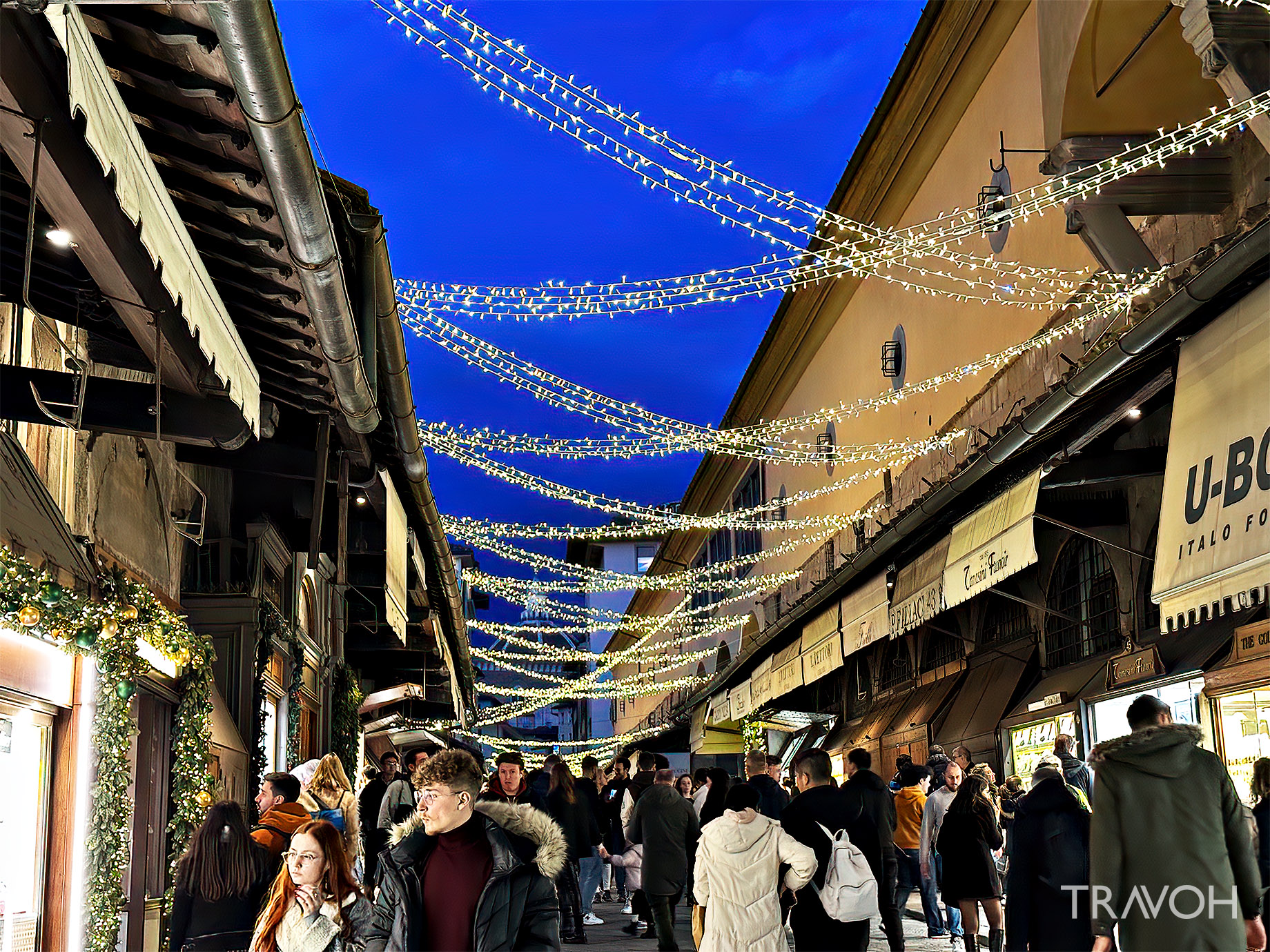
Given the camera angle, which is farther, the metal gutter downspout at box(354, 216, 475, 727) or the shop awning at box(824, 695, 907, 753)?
the shop awning at box(824, 695, 907, 753)

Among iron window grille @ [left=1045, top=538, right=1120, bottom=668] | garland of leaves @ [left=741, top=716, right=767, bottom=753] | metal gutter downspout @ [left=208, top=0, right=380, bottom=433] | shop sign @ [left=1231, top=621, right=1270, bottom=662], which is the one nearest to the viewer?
metal gutter downspout @ [left=208, top=0, right=380, bottom=433]

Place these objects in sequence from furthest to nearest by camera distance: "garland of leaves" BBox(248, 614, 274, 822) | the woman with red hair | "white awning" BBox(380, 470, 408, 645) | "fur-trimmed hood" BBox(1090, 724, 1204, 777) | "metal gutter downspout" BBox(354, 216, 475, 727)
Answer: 1. "garland of leaves" BBox(248, 614, 274, 822)
2. "white awning" BBox(380, 470, 408, 645)
3. "metal gutter downspout" BBox(354, 216, 475, 727)
4. "fur-trimmed hood" BBox(1090, 724, 1204, 777)
5. the woman with red hair

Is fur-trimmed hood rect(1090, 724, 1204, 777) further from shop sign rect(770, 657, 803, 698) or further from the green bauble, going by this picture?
shop sign rect(770, 657, 803, 698)

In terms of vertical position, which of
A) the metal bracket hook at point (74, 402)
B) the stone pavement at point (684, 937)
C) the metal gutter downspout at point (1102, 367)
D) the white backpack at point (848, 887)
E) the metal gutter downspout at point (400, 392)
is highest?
the metal gutter downspout at point (400, 392)

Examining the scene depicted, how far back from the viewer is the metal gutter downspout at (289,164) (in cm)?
531

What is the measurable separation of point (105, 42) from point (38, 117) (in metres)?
0.73

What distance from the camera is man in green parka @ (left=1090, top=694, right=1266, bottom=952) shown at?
5875 mm

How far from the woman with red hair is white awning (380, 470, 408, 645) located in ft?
23.9

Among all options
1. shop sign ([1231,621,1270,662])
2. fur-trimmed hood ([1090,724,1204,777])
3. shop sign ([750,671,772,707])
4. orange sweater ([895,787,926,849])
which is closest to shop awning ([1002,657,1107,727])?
orange sweater ([895,787,926,849])

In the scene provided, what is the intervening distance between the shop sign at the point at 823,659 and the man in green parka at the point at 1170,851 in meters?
14.5

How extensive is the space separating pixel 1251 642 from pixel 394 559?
7511 mm

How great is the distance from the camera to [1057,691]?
14.8m

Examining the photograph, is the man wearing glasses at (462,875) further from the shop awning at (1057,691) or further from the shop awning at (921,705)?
the shop awning at (921,705)

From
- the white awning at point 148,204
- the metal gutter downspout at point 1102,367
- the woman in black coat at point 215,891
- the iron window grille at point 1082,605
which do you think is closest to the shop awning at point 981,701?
the iron window grille at point 1082,605
